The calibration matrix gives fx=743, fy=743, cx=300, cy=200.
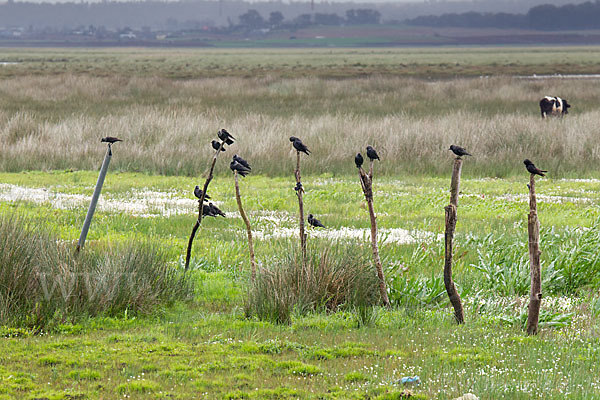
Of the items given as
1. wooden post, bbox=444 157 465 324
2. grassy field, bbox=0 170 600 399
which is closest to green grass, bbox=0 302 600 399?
grassy field, bbox=0 170 600 399

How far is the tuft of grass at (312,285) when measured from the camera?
7012 mm

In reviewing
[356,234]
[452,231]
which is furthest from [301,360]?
[356,234]

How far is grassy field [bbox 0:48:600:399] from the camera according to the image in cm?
539

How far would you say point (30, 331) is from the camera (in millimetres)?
6383

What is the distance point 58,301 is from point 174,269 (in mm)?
1462

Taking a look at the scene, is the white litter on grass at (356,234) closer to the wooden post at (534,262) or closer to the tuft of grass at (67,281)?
the tuft of grass at (67,281)

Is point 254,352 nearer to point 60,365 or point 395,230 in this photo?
point 60,365

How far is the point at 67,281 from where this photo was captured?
6820mm

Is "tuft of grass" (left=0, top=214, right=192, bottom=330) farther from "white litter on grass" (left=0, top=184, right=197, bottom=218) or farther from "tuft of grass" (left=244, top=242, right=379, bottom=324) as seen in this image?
"white litter on grass" (left=0, top=184, right=197, bottom=218)

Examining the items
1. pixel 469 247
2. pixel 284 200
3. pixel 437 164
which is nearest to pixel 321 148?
pixel 437 164

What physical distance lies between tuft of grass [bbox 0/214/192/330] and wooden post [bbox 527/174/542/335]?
349 centimetres

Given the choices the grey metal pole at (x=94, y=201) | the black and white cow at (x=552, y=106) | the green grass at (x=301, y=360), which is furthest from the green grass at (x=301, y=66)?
the green grass at (x=301, y=360)

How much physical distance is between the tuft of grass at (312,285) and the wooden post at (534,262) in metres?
1.52

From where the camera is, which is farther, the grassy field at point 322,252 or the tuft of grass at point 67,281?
the tuft of grass at point 67,281
